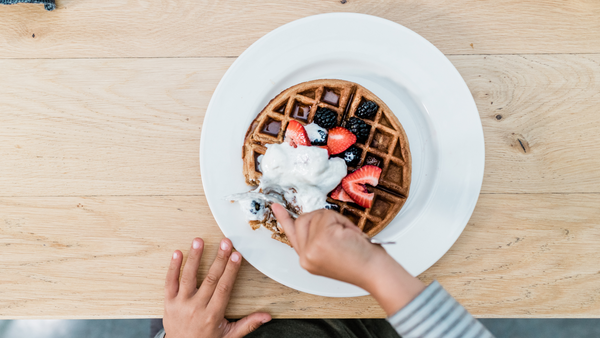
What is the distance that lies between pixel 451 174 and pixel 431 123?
0.28 metres

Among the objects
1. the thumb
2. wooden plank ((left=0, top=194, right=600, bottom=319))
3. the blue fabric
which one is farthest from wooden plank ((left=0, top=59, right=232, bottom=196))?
the thumb

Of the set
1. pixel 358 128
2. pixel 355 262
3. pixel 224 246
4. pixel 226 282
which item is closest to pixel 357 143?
pixel 358 128

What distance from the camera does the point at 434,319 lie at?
41.4 inches

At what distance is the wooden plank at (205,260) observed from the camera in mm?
1832

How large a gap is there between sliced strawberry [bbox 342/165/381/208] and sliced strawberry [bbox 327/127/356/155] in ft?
0.41

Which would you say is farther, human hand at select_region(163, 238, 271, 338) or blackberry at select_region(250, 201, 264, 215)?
human hand at select_region(163, 238, 271, 338)

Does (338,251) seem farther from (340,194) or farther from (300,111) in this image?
(300,111)

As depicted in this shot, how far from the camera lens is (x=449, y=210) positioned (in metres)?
1.70

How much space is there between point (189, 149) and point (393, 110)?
111 cm

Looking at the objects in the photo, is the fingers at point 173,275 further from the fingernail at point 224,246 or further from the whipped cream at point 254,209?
the whipped cream at point 254,209

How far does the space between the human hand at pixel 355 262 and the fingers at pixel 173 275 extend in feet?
3.54

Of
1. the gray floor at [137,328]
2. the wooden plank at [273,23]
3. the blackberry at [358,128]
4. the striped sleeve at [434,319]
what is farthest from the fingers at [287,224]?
the gray floor at [137,328]

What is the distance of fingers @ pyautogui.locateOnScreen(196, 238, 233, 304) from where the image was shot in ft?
5.89

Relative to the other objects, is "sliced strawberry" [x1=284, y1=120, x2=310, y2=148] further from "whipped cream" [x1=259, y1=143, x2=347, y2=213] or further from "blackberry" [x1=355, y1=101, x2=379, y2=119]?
"blackberry" [x1=355, y1=101, x2=379, y2=119]
